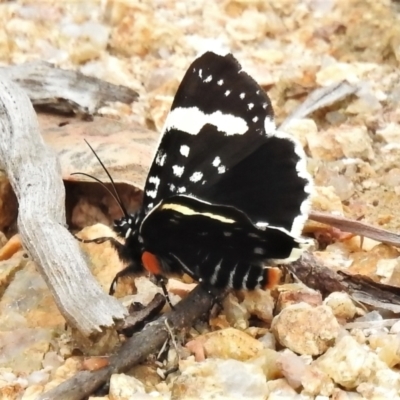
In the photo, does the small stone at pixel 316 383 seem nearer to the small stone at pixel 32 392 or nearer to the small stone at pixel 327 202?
the small stone at pixel 32 392

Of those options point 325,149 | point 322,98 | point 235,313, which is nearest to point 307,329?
point 235,313

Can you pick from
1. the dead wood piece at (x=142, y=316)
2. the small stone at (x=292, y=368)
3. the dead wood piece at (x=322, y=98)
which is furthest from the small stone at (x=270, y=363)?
the dead wood piece at (x=322, y=98)

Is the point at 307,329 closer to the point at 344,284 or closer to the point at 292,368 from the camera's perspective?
the point at 292,368

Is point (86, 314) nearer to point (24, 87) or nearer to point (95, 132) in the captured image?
point (95, 132)

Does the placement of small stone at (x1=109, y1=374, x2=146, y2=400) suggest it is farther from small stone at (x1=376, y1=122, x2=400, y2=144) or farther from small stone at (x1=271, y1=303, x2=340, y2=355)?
small stone at (x1=376, y1=122, x2=400, y2=144)

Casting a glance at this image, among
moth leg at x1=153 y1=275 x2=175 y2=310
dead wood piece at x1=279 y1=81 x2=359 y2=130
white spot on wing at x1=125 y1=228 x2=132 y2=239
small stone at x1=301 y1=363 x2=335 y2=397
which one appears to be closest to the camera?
small stone at x1=301 y1=363 x2=335 y2=397

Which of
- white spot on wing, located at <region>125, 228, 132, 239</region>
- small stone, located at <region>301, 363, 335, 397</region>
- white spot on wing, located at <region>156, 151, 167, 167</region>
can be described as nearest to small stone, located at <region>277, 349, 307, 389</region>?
small stone, located at <region>301, 363, 335, 397</region>
